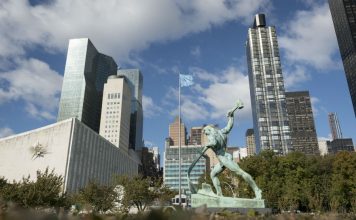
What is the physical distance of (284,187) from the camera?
123 feet

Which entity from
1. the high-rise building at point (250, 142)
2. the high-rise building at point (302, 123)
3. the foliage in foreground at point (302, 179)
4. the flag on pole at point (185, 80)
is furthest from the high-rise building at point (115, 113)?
the flag on pole at point (185, 80)

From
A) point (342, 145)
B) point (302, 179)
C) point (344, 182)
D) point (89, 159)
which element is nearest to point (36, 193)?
point (302, 179)

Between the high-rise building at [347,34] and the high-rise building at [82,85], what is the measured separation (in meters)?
107

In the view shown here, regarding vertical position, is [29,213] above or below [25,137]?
below

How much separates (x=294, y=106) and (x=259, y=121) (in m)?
44.4

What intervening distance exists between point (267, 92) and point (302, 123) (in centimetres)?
3790

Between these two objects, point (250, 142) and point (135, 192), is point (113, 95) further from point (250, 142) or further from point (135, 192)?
point (135, 192)

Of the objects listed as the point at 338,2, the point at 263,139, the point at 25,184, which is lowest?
the point at 25,184

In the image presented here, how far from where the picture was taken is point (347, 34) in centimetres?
10375

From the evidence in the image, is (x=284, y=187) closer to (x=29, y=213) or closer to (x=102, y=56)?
(x=29, y=213)

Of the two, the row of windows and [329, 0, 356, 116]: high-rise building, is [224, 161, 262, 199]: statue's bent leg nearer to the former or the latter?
Answer: [329, 0, 356, 116]: high-rise building

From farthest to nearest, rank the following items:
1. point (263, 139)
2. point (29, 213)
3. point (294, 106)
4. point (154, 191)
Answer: point (294, 106)
point (263, 139)
point (154, 191)
point (29, 213)

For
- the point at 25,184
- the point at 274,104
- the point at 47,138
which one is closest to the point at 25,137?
the point at 47,138

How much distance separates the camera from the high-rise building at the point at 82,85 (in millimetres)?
138125
